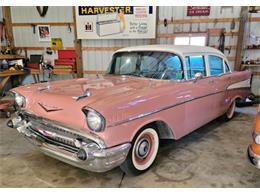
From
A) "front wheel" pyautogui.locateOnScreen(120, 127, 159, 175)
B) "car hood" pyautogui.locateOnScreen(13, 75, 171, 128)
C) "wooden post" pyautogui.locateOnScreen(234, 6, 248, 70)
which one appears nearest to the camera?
"car hood" pyautogui.locateOnScreen(13, 75, 171, 128)

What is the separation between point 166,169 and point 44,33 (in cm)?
642

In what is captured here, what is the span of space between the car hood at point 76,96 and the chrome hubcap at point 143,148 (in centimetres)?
50

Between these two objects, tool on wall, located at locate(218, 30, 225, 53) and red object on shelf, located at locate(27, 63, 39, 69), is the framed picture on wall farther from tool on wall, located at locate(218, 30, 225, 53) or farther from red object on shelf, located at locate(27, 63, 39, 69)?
tool on wall, located at locate(218, 30, 225, 53)

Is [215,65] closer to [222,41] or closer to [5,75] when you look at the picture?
[222,41]

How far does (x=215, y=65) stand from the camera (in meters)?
3.75

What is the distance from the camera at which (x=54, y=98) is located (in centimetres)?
226

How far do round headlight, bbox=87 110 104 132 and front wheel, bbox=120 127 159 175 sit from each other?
1.66 ft

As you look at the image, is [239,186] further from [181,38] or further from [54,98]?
[181,38]

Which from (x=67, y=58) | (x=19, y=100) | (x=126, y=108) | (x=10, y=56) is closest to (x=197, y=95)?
(x=126, y=108)

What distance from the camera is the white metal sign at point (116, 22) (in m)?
6.52

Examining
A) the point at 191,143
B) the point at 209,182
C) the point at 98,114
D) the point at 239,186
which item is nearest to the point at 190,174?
the point at 209,182

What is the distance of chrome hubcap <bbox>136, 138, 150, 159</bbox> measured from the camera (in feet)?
7.98

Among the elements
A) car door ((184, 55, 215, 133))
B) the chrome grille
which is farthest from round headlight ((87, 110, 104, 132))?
car door ((184, 55, 215, 133))

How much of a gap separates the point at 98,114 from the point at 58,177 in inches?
41.1
